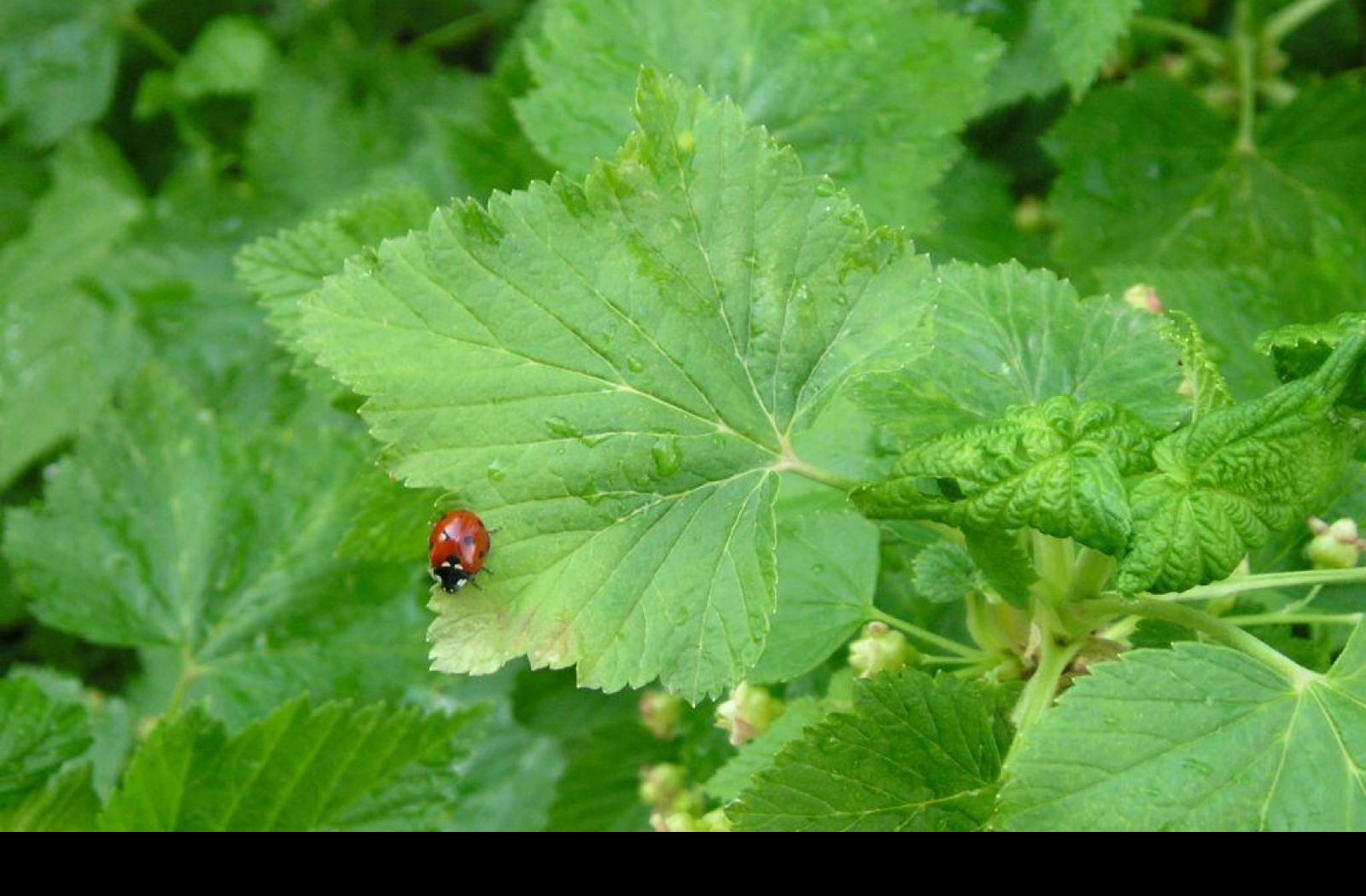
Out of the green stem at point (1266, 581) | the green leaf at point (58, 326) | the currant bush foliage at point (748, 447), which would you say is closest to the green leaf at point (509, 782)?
the currant bush foliage at point (748, 447)

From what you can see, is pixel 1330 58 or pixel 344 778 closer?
pixel 344 778

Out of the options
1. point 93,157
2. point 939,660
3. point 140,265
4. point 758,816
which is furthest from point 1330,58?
point 93,157

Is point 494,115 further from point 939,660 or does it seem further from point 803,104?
point 939,660

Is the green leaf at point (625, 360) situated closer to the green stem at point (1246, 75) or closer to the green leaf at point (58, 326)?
the green stem at point (1246, 75)

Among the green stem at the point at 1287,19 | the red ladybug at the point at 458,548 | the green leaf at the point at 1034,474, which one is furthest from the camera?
the green stem at the point at 1287,19

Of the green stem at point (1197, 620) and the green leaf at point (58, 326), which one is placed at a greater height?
the green leaf at point (58, 326)

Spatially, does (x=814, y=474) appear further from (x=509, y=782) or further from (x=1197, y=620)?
(x=509, y=782)

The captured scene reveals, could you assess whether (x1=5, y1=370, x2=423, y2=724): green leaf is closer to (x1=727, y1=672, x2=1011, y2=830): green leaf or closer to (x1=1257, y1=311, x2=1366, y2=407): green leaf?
(x1=727, y1=672, x2=1011, y2=830): green leaf

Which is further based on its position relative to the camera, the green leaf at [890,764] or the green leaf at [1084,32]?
the green leaf at [1084,32]
